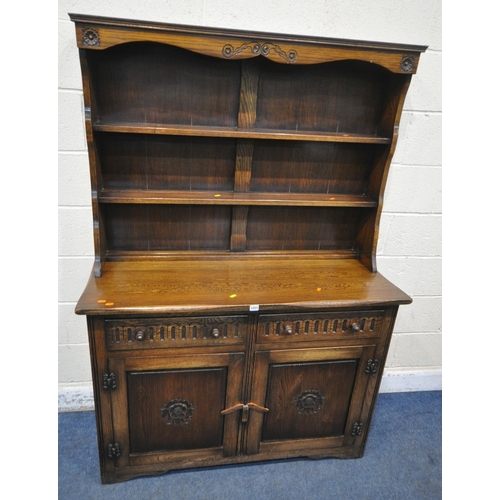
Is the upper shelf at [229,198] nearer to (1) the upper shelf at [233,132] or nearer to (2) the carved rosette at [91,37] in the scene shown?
(1) the upper shelf at [233,132]

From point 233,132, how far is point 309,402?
46.3 inches

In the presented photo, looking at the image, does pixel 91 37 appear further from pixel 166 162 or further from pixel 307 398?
pixel 307 398

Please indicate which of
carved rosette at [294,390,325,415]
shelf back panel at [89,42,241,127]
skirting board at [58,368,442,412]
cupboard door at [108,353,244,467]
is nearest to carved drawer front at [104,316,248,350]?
cupboard door at [108,353,244,467]

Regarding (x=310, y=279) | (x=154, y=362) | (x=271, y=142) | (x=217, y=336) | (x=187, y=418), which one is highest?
(x=271, y=142)

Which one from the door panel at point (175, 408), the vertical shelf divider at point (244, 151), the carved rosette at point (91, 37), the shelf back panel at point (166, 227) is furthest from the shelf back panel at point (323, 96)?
the door panel at point (175, 408)

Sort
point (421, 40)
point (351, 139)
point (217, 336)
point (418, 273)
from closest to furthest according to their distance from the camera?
point (217, 336)
point (351, 139)
point (421, 40)
point (418, 273)

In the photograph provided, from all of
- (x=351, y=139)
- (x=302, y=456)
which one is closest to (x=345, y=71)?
(x=351, y=139)

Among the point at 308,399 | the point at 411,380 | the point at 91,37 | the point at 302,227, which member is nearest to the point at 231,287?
the point at 302,227

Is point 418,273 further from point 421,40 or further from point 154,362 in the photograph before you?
point 154,362

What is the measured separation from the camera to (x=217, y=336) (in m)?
1.48

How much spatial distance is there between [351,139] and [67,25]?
3.92ft

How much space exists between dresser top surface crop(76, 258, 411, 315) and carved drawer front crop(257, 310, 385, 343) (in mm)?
68

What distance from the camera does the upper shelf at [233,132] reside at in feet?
4.79

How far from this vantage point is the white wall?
1.56 metres
